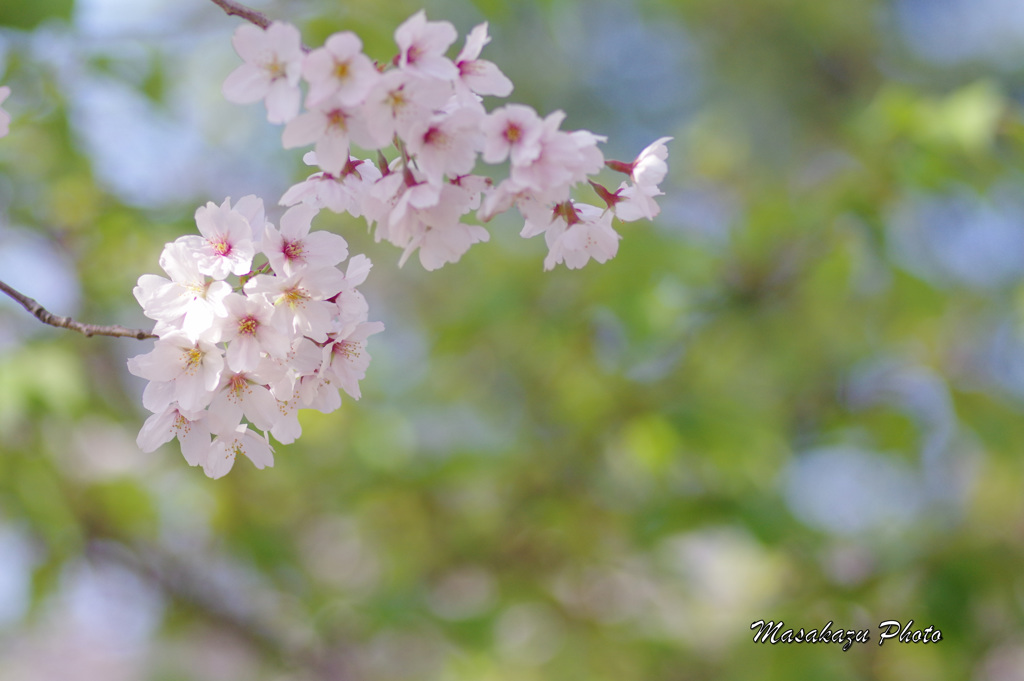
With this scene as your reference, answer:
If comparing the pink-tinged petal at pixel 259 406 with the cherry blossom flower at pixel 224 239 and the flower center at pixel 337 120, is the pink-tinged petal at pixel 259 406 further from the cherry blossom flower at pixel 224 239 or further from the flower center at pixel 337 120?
the flower center at pixel 337 120

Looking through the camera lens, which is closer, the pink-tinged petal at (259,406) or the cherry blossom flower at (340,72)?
the cherry blossom flower at (340,72)

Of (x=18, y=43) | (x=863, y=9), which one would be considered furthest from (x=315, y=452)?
(x=863, y=9)

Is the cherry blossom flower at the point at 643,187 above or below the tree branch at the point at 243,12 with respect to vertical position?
above

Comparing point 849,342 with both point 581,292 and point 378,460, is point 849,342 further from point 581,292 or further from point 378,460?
point 378,460

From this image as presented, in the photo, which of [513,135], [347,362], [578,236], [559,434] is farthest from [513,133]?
[559,434]

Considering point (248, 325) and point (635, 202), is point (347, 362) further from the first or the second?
point (635, 202)

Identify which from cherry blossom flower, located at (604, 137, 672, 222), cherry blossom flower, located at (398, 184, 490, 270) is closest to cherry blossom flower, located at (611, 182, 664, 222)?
cherry blossom flower, located at (604, 137, 672, 222)

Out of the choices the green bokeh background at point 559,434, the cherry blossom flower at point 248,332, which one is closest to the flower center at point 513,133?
the cherry blossom flower at point 248,332

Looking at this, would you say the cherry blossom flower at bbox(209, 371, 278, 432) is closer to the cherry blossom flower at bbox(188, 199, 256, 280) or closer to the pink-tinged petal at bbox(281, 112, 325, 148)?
the cherry blossom flower at bbox(188, 199, 256, 280)
